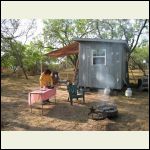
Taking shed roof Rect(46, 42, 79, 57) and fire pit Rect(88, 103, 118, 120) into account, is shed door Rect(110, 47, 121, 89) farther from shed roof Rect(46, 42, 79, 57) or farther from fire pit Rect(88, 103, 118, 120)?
fire pit Rect(88, 103, 118, 120)

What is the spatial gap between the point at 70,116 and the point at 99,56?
17.1ft

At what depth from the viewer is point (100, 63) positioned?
524 inches

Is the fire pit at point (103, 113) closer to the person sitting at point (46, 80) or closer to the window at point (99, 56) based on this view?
the person sitting at point (46, 80)

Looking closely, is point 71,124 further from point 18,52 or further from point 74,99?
point 18,52

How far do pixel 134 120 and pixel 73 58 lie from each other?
1676 cm

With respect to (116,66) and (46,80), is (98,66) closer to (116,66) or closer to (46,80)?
(116,66)

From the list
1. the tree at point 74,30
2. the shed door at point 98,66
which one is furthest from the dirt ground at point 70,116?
the tree at point 74,30

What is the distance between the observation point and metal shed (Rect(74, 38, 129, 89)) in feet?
43.1

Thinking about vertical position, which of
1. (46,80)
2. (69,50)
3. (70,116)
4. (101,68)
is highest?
(69,50)

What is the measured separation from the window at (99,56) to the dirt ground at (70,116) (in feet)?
6.54

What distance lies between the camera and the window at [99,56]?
43.6 ft

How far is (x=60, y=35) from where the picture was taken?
933 inches

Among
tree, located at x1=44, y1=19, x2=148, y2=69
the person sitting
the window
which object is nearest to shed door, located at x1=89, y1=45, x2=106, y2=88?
the window

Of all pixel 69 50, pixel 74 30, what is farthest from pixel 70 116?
pixel 74 30
